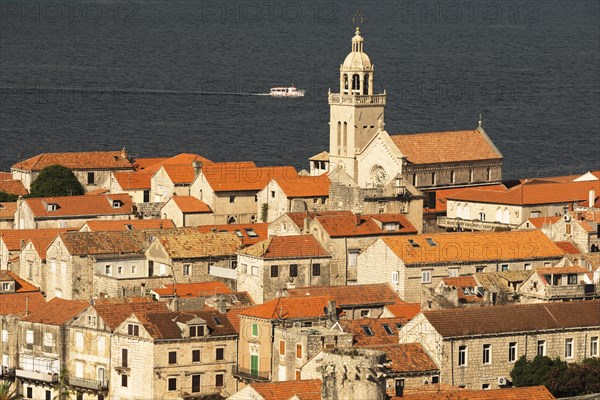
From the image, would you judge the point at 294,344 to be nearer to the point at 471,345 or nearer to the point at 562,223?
the point at 471,345

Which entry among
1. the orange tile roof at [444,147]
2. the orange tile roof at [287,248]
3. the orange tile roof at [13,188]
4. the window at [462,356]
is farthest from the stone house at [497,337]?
the orange tile roof at [13,188]

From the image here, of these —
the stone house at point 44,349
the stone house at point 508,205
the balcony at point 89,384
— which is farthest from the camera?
the stone house at point 508,205

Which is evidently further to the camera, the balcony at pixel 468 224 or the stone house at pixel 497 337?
the balcony at pixel 468 224

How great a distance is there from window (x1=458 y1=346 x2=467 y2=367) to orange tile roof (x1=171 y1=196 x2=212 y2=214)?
116ft

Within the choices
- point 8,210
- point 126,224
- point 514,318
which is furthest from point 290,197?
point 514,318

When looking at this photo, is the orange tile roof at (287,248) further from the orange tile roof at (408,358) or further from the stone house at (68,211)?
the stone house at (68,211)

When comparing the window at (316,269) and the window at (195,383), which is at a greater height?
the window at (316,269)

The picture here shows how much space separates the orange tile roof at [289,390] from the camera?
77688 mm

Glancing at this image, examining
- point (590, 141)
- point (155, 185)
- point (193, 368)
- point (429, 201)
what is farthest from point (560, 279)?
point (590, 141)

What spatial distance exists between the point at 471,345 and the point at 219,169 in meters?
40.0

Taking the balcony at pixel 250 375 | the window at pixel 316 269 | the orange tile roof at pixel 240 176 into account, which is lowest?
the balcony at pixel 250 375

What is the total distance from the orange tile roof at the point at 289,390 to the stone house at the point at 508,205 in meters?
41.8

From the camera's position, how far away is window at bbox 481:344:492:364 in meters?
88.8

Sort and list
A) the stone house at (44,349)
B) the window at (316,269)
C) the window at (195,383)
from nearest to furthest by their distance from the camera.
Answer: the window at (195,383) < the stone house at (44,349) < the window at (316,269)
